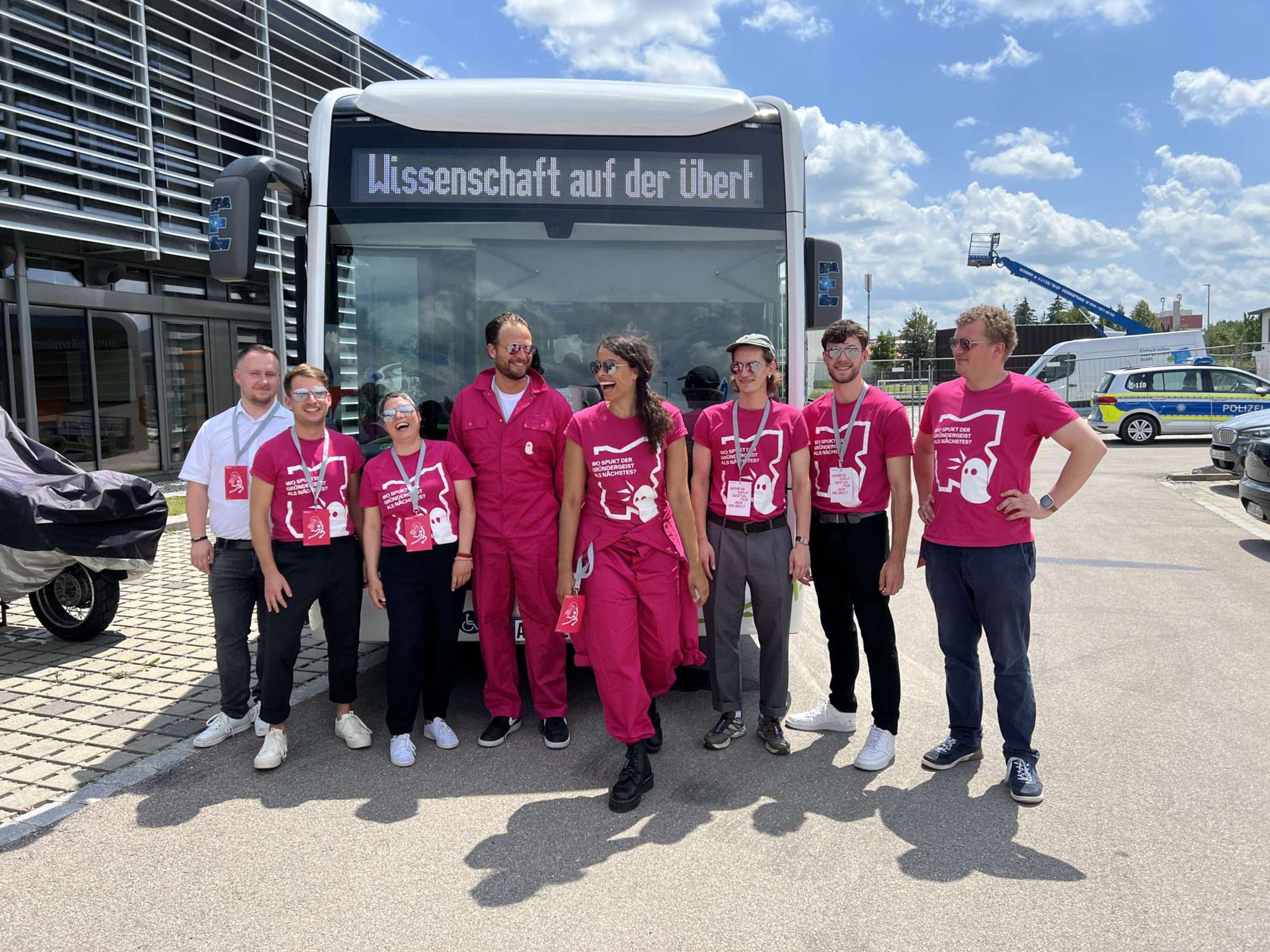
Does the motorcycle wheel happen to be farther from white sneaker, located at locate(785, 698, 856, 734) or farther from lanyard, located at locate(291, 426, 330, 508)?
white sneaker, located at locate(785, 698, 856, 734)

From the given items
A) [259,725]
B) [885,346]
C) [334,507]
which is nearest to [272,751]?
[259,725]

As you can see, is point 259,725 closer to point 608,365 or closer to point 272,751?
point 272,751

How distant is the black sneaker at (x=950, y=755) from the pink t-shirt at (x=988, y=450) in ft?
3.08

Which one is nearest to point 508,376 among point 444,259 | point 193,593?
point 444,259

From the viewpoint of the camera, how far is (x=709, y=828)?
143 inches

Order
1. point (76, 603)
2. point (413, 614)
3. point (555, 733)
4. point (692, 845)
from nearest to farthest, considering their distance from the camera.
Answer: point (692, 845), point (413, 614), point (555, 733), point (76, 603)

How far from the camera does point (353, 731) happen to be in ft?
14.8

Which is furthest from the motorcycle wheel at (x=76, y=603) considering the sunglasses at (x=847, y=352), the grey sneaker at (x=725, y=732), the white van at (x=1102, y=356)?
the white van at (x=1102, y=356)

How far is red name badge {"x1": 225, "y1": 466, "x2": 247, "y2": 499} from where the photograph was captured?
14.5 feet

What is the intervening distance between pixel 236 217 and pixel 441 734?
2.59m

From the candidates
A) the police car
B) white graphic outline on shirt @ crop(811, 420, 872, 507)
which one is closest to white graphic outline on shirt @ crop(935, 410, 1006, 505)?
white graphic outline on shirt @ crop(811, 420, 872, 507)

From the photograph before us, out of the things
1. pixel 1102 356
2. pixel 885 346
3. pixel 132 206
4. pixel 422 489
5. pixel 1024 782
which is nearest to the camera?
pixel 1024 782

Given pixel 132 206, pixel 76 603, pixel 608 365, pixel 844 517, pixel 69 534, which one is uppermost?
pixel 132 206

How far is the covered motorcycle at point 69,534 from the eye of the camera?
5.87 m
